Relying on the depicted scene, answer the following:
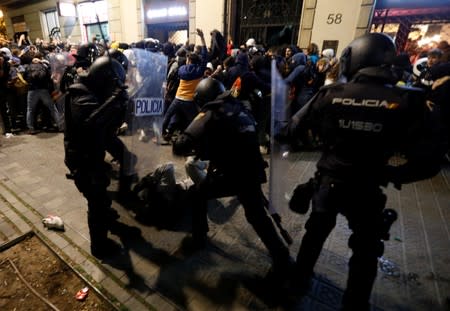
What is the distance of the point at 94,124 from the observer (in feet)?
7.07

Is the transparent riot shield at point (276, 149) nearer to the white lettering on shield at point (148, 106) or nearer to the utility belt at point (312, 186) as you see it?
the utility belt at point (312, 186)

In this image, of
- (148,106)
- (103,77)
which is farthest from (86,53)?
(103,77)

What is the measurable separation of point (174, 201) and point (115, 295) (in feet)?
4.04

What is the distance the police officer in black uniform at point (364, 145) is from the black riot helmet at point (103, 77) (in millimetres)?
1655

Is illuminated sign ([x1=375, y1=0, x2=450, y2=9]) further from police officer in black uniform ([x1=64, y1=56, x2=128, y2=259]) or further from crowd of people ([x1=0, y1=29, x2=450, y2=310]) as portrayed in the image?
police officer in black uniform ([x1=64, y1=56, x2=128, y2=259])

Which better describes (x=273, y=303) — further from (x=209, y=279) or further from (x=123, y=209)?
(x=123, y=209)

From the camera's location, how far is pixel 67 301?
2.25 meters

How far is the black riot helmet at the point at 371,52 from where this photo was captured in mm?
1671

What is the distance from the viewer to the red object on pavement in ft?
7.39

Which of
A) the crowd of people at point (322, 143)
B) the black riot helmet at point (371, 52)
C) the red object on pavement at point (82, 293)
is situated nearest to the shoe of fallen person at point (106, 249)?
the crowd of people at point (322, 143)

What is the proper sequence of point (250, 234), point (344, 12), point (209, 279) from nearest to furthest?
point (209, 279)
point (250, 234)
point (344, 12)

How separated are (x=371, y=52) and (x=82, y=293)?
10.2ft

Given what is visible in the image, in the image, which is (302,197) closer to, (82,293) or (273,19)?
(82,293)

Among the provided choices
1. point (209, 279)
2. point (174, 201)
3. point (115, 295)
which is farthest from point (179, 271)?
point (174, 201)
